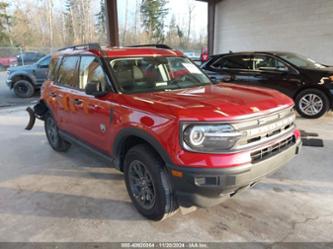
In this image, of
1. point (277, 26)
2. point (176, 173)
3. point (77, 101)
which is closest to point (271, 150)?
point (176, 173)

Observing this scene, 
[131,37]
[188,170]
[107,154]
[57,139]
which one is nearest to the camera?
[188,170]

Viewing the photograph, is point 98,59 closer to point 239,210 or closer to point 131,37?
point 239,210

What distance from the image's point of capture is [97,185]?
11.4 ft

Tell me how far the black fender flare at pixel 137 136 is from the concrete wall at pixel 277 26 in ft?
28.8

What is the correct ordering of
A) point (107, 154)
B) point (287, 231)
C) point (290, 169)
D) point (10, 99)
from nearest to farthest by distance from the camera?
1. point (287, 231)
2. point (107, 154)
3. point (290, 169)
4. point (10, 99)

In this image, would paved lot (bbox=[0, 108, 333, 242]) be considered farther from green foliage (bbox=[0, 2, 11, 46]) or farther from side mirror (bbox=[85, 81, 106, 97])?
green foliage (bbox=[0, 2, 11, 46])

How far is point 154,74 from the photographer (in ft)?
10.7

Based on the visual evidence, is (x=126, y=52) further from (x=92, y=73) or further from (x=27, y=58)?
(x=27, y=58)

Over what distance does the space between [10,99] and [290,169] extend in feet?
32.8

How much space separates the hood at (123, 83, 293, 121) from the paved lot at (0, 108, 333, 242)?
1.09 meters

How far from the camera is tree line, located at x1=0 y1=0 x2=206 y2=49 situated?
2012 cm

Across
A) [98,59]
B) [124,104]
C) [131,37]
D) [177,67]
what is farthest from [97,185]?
[131,37]

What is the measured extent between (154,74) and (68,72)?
146 cm

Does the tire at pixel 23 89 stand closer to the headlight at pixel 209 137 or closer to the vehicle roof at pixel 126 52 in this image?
the vehicle roof at pixel 126 52
